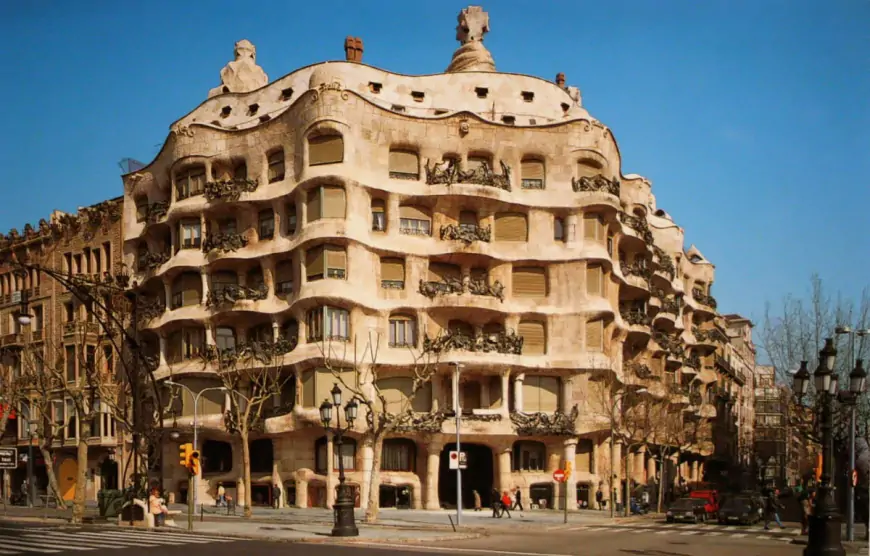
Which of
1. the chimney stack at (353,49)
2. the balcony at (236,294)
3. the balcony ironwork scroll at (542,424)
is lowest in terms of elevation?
the balcony ironwork scroll at (542,424)

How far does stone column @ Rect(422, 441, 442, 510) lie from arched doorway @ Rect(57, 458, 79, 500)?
25.9 meters

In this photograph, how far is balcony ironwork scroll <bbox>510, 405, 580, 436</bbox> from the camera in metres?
57.3

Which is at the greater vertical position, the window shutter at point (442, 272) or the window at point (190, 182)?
the window at point (190, 182)

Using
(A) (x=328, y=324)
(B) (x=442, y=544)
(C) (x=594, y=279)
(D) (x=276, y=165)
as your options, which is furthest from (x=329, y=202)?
(B) (x=442, y=544)

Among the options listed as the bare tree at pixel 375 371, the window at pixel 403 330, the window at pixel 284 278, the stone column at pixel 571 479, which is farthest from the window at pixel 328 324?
the stone column at pixel 571 479

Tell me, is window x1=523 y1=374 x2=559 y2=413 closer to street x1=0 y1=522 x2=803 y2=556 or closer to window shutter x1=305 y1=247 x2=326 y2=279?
window shutter x1=305 y1=247 x2=326 y2=279

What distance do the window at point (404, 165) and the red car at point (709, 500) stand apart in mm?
22164

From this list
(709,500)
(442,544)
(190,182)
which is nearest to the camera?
(442,544)

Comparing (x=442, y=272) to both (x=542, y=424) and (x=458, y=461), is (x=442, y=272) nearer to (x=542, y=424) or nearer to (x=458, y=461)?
(x=542, y=424)

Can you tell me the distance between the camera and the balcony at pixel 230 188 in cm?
5947

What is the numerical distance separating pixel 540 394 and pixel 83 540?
32921 millimetres

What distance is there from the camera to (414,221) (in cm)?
5891

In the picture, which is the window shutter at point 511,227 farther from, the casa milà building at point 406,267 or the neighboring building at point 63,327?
the neighboring building at point 63,327

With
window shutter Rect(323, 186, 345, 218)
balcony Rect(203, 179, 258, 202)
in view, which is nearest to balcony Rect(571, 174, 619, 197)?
window shutter Rect(323, 186, 345, 218)
